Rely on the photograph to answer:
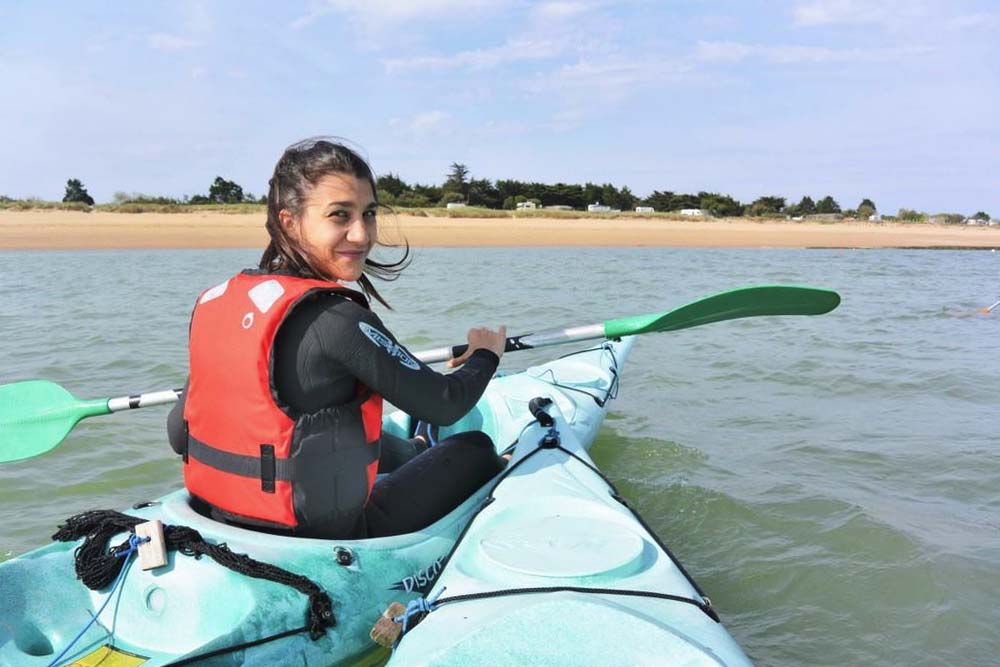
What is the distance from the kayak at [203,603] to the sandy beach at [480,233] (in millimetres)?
11681

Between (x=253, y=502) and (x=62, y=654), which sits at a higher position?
(x=253, y=502)

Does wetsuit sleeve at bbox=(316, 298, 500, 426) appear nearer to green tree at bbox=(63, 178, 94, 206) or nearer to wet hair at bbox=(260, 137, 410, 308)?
wet hair at bbox=(260, 137, 410, 308)

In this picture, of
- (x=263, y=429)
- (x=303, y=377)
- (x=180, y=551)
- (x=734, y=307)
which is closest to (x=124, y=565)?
(x=180, y=551)

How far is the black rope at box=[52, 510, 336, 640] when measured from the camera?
1.70m

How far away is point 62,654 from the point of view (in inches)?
66.2

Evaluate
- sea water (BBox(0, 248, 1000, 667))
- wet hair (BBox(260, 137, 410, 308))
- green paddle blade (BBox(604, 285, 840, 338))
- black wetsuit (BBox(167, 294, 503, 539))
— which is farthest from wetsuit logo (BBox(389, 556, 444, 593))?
green paddle blade (BBox(604, 285, 840, 338))

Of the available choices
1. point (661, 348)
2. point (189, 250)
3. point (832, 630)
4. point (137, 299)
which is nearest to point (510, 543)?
point (832, 630)

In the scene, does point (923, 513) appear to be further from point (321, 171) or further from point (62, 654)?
point (62, 654)

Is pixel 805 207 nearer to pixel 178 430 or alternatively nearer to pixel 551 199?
pixel 551 199

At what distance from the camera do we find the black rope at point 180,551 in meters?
1.70

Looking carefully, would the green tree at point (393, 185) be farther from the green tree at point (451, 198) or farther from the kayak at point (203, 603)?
the kayak at point (203, 603)

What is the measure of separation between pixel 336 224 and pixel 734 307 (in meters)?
1.80

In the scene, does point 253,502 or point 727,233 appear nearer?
point 253,502

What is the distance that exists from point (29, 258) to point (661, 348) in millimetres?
11524
